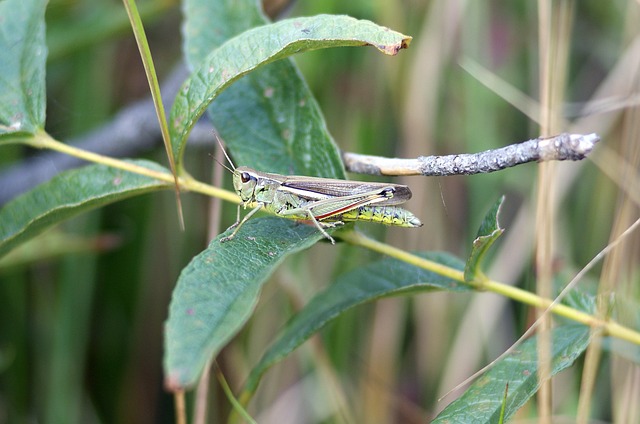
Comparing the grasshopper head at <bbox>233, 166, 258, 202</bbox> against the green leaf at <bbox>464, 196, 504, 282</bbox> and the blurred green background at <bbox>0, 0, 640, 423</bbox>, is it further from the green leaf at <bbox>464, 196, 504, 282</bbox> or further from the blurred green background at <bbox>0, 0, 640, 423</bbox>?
the blurred green background at <bbox>0, 0, 640, 423</bbox>

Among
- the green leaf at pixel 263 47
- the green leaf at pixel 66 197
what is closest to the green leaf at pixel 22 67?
the green leaf at pixel 66 197

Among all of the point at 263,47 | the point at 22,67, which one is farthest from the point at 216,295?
the point at 22,67

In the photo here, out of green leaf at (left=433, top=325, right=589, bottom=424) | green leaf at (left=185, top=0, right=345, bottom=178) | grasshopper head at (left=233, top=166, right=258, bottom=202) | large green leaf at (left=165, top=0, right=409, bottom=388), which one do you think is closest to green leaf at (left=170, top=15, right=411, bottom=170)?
large green leaf at (left=165, top=0, right=409, bottom=388)

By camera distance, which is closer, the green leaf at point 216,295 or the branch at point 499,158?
the green leaf at point 216,295

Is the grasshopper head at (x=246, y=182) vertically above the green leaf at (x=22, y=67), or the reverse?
the green leaf at (x=22, y=67)

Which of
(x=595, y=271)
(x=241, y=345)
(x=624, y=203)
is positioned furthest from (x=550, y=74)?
(x=241, y=345)

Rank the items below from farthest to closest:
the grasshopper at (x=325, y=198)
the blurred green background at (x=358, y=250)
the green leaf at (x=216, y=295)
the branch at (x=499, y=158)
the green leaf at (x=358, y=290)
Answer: the blurred green background at (x=358, y=250) < the grasshopper at (x=325, y=198) < the green leaf at (x=358, y=290) < the branch at (x=499, y=158) < the green leaf at (x=216, y=295)

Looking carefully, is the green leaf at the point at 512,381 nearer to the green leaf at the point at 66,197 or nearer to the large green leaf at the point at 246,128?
the large green leaf at the point at 246,128
